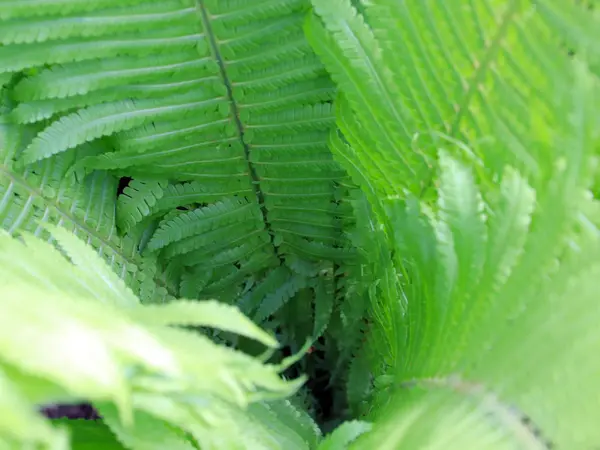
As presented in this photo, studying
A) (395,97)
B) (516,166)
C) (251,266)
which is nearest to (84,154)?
(251,266)

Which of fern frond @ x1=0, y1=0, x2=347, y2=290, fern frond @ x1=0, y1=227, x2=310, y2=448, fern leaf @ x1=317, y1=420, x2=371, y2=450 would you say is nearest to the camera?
fern frond @ x1=0, y1=227, x2=310, y2=448

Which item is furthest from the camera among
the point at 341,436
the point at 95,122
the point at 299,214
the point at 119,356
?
the point at 299,214

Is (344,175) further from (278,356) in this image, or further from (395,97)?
(278,356)

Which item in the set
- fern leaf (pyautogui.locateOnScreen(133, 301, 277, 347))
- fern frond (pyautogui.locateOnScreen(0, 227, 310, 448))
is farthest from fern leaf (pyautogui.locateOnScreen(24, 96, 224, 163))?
fern leaf (pyautogui.locateOnScreen(133, 301, 277, 347))

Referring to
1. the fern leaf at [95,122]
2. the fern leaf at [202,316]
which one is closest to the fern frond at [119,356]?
the fern leaf at [202,316]

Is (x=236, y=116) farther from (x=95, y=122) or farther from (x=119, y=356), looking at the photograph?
(x=119, y=356)

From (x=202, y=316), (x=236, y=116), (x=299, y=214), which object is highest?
(x=236, y=116)

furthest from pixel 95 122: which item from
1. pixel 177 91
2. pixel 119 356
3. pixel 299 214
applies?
pixel 119 356

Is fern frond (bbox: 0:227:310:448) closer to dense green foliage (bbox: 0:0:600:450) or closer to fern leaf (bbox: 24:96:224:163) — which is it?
dense green foliage (bbox: 0:0:600:450)

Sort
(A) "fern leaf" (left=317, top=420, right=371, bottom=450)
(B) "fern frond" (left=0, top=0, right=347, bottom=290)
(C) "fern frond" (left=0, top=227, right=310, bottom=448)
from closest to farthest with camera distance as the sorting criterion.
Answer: (C) "fern frond" (left=0, top=227, right=310, bottom=448)
(A) "fern leaf" (left=317, top=420, right=371, bottom=450)
(B) "fern frond" (left=0, top=0, right=347, bottom=290)
